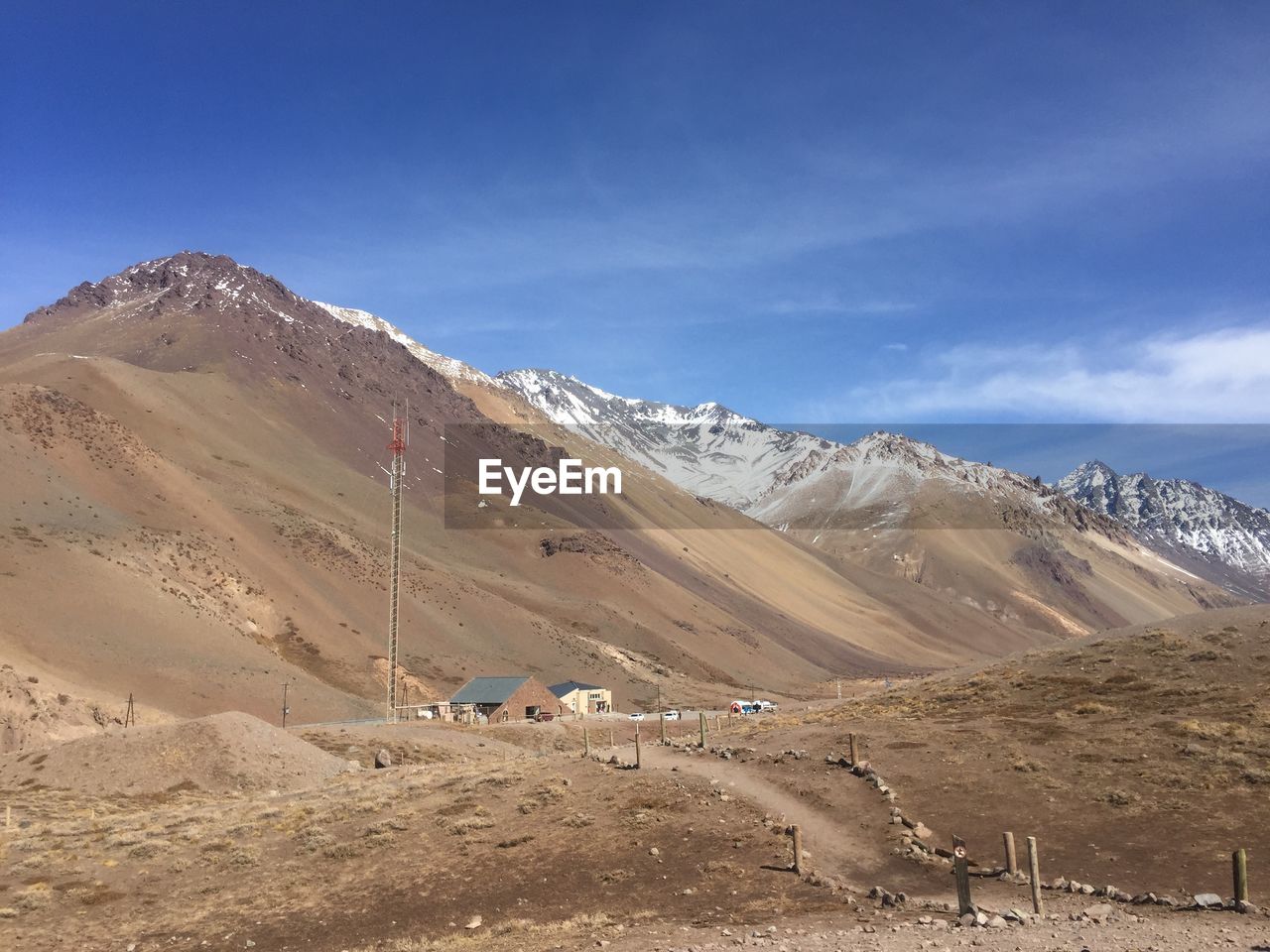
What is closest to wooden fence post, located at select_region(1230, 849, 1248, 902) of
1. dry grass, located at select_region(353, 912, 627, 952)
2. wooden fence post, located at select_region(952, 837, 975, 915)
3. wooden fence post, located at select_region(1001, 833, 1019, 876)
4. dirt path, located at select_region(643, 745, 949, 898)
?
wooden fence post, located at select_region(1001, 833, 1019, 876)

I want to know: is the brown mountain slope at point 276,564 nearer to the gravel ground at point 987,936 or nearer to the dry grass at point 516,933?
the dry grass at point 516,933

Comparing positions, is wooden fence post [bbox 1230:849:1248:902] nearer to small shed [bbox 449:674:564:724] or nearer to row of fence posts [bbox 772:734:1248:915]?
row of fence posts [bbox 772:734:1248:915]

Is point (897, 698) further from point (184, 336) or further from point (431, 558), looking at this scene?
point (184, 336)

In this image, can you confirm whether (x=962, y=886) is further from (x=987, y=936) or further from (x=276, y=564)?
(x=276, y=564)

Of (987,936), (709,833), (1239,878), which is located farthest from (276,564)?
Answer: (1239,878)

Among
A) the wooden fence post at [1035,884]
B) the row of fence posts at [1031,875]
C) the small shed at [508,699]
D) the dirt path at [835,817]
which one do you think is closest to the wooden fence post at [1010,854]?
the row of fence posts at [1031,875]

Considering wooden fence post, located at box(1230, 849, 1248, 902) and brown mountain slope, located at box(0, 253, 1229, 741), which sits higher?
brown mountain slope, located at box(0, 253, 1229, 741)

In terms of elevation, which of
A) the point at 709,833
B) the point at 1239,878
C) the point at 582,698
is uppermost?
the point at 1239,878
